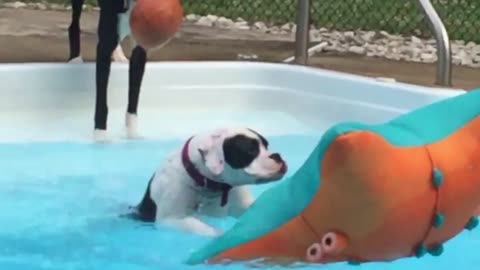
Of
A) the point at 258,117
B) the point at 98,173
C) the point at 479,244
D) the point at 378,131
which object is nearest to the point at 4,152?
the point at 98,173

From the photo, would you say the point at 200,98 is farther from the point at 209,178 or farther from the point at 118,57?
the point at 209,178

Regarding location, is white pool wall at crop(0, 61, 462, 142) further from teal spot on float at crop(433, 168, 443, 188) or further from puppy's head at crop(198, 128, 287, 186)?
teal spot on float at crop(433, 168, 443, 188)

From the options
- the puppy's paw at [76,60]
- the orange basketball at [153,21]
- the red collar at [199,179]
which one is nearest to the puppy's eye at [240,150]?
the red collar at [199,179]

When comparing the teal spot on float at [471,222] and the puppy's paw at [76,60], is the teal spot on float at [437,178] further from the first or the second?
the puppy's paw at [76,60]

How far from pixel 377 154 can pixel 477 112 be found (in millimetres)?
389

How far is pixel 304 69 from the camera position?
258 inches

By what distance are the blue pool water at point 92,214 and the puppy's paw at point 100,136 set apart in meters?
0.04

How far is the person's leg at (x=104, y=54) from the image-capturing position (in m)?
5.72

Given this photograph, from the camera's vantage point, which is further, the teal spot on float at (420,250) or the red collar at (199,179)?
the red collar at (199,179)

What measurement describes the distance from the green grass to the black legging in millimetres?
4025

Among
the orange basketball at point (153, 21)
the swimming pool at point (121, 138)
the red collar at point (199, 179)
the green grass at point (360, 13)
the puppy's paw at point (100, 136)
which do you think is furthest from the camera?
the green grass at point (360, 13)

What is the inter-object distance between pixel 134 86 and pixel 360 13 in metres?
4.66

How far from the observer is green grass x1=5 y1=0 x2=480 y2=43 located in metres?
9.75

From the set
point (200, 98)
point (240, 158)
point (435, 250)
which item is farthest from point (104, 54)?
point (435, 250)
